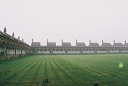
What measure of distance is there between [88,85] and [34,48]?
2430 inches

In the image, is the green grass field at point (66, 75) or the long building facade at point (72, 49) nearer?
the green grass field at point (66, 75)

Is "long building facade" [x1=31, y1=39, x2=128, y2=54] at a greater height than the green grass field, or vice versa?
"long building facade" [x1=31, y1=39, x2=128, y2=54]

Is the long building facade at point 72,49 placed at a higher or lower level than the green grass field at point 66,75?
higher

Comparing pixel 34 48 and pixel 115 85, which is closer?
pixel 115 85

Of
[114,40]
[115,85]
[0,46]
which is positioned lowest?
[115,85]

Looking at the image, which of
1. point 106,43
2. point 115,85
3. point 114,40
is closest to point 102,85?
point 115,85

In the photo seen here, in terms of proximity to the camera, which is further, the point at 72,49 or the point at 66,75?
the point at 72,49

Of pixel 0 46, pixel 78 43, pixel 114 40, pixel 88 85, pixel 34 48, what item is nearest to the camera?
pixel 88 85

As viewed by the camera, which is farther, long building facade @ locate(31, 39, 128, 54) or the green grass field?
long building facade @ locate(31, 39, 128, 54)

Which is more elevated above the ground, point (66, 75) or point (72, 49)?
point (72, 49)

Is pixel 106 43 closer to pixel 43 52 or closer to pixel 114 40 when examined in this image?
pixel 114 40

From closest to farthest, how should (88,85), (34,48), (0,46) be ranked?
(88,85)
(0,46)
(34,48)

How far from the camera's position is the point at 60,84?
22.2ft

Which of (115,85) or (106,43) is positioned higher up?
(106,43)
